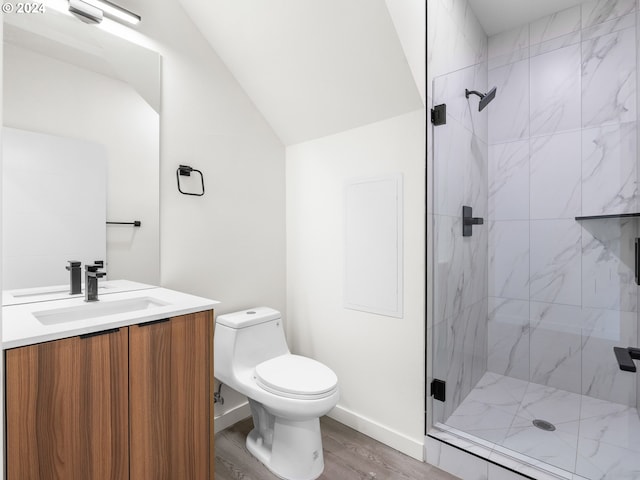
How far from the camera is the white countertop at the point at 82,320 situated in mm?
1090

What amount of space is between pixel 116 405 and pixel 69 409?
0.14 metres

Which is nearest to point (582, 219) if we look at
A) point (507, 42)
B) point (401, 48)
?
point (401, 48)

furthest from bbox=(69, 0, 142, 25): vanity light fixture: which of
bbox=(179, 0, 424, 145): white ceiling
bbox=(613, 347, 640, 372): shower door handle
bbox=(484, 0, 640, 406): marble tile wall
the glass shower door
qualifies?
bbox=(613, 347, 640, 372): shower door handle

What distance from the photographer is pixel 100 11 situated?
1.65 m

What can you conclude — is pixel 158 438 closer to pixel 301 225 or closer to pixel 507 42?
pixel 301 225

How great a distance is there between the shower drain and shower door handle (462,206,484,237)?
1.04 meters

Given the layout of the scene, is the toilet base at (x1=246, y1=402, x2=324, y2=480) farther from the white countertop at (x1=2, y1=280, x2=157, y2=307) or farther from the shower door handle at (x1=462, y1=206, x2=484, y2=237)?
the shower door handle at (x1=462, y1=206, x2=484, y2=237)

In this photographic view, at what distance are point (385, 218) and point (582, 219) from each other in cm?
94

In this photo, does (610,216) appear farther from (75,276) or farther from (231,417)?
(75,276)

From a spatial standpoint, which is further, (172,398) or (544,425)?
(544,425)

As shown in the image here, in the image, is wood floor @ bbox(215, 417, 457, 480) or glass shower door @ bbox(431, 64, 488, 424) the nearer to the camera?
wood floor @ bbox(215, 417, 457, 480)

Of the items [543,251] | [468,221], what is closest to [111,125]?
[468,221]

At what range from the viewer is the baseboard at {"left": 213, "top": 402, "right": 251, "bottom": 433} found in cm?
209

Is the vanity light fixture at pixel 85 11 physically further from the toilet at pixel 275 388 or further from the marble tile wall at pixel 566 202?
the marble tile wall at pixel 566 202
